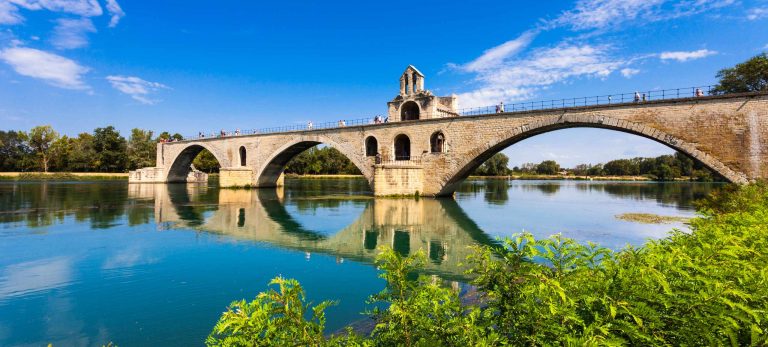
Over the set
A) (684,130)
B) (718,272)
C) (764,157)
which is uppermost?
(684,130)

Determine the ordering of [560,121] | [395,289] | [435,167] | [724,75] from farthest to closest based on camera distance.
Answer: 1. [724,75]
2. [435,167]
3. [560,121]
4. [395,289]

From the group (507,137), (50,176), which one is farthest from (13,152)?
(507,137)

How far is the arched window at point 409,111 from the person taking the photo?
41.8 meters

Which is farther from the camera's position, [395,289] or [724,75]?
[724,75]

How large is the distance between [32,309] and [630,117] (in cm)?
3132

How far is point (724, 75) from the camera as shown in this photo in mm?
48906

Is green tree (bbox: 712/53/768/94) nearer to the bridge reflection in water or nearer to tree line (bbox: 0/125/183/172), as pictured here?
the bridge reflection in water

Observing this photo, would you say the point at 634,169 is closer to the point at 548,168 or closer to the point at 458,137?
the point at 548,168

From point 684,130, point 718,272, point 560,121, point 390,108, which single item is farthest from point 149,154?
point 718,272

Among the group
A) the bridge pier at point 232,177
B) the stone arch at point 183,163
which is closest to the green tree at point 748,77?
the bridge pier at point 232,177

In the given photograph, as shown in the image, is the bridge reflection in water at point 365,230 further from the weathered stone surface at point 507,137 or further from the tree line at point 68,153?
the tree line at point 68,153

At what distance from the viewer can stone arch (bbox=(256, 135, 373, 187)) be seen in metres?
43.5

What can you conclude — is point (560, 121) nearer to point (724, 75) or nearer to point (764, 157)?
point (764, 157)

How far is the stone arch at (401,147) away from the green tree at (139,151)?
6771cm
